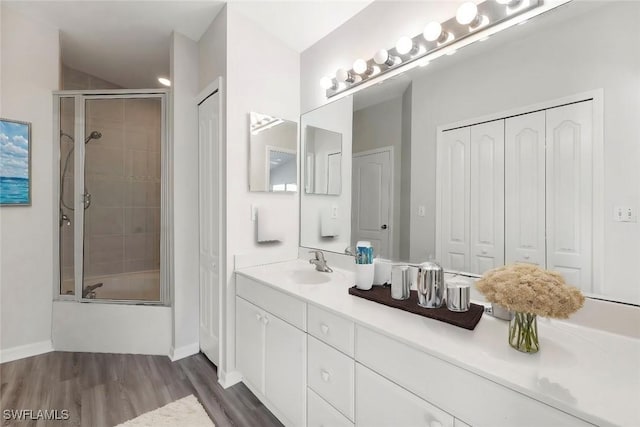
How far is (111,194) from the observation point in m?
2.49

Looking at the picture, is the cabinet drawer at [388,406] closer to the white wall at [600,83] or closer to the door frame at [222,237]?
the white wall at [600,83]

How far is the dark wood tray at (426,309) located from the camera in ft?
3.26

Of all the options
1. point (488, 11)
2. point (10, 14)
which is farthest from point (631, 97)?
point (10, 14)

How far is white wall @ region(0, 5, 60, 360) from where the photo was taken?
6.74 feet

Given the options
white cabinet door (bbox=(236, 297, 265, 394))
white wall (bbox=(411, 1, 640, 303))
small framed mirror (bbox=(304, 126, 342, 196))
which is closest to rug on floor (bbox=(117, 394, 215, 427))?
white cabinet door (bbox=(236, 297, 265, 394))

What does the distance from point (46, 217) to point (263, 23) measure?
2.25m

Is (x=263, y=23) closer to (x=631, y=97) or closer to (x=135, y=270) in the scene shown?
(x=631, y=97)

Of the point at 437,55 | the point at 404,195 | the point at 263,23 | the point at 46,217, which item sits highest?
the point at 263,23

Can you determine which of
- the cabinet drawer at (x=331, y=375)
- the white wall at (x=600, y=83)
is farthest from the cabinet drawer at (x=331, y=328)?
the white wall at (x=600, y=83)

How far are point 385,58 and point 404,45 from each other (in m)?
0.13

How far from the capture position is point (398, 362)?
0.95m

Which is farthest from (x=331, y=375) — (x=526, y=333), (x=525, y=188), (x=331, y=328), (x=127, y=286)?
(x=127, y=286)

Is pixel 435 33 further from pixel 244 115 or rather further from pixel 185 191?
pixel 185 191

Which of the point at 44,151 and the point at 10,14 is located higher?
the point at 10,14
